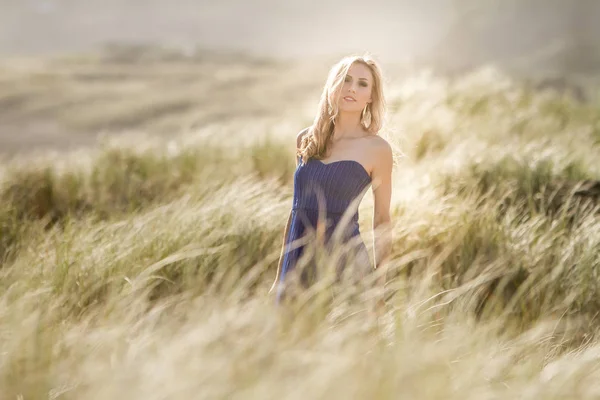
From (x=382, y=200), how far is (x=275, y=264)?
124 cm

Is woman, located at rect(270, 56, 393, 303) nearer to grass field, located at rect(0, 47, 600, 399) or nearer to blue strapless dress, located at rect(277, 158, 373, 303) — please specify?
blue strapless dress, located at rect(277, 158, 373, 303)

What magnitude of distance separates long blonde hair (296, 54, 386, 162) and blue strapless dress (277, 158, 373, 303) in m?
0.10

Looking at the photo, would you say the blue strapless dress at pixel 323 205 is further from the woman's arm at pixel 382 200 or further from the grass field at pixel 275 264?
the grass field at pixel 275 264

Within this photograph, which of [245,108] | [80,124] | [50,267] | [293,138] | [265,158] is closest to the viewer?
[50,267]

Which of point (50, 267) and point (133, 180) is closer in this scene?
point (50, 267)

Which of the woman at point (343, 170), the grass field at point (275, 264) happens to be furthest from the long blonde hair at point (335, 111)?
the grass field at point (275, 264)

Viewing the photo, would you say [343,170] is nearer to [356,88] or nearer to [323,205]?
[323,205]

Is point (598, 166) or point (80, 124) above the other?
point (598, 166)

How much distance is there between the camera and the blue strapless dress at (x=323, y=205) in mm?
2980

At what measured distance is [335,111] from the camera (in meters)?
3.23

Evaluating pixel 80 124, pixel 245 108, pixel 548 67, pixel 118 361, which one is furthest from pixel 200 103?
pixel 118 361

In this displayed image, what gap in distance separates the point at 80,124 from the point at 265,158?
17.0 meters

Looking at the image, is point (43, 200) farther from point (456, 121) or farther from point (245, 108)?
point (245, 108)

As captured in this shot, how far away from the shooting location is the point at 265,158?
664 centimetres
